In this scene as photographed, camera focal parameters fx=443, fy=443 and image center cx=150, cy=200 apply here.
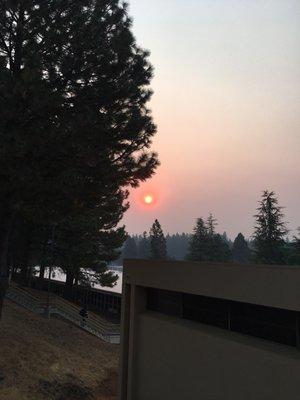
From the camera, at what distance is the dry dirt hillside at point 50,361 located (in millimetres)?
17016

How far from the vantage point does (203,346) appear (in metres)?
10.7

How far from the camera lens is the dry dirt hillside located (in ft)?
55.8

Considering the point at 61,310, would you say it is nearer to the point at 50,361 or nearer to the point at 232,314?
the point at 50,361

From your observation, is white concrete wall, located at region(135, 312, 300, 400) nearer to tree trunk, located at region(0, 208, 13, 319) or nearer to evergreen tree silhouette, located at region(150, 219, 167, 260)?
tree trunk, located at region(0, 208, 13, 319)

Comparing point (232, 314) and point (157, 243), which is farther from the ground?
point (157, 243)

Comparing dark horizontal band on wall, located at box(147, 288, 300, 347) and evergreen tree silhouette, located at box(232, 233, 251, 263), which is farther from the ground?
evergreen tree silhouette, located at box(232, 233, 251, 263)

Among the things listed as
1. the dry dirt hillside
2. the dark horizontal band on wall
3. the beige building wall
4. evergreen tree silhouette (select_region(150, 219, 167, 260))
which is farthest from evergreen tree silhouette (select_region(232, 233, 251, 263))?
the dark horizontal band on wall

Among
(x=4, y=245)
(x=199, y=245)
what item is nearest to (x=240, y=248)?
(x=199, y=245)

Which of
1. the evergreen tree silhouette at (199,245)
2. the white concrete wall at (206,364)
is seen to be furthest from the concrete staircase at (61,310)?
the evergreen tree silhouette at (199,245)

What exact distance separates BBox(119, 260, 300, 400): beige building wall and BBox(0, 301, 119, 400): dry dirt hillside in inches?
196

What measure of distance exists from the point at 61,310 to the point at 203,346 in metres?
25.0

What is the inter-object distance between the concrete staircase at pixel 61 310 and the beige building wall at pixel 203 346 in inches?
782

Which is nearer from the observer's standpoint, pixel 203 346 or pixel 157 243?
pixel 203 346

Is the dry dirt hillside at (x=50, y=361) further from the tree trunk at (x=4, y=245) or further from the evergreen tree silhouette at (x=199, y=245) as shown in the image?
the evergreen tree silhouette at (x=199, y=245)
